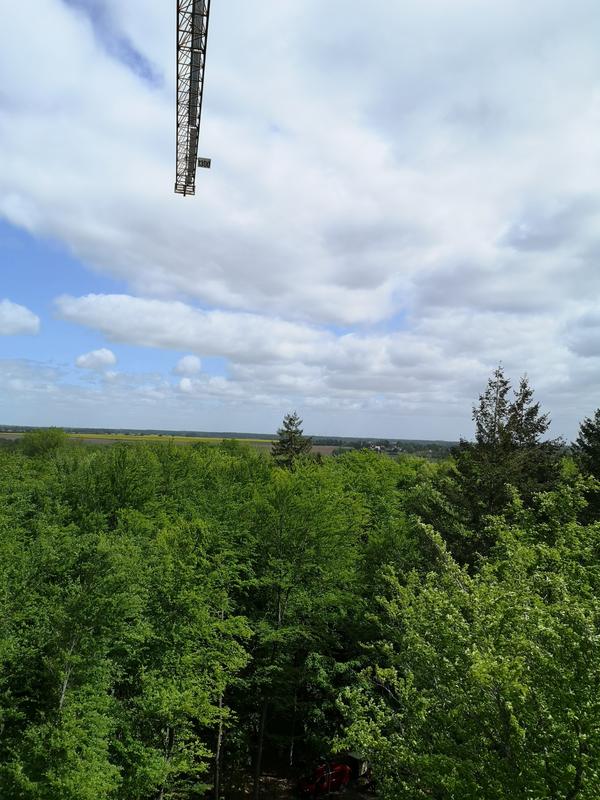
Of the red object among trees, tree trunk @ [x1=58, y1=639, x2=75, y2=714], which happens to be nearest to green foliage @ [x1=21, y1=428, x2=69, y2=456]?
the red object among trees

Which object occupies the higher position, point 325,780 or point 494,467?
point 494,467

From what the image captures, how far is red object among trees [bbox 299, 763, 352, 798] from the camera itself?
22.6 m

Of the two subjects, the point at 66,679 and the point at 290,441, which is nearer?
the point at 66,679

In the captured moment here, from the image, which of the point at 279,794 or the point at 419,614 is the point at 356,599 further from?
the point at 419,614

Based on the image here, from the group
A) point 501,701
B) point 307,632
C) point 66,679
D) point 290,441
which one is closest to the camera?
point 501,701

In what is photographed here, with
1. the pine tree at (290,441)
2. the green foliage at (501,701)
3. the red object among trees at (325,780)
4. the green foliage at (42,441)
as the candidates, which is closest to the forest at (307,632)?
the green foliage at (501,701)

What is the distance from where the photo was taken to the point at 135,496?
34.1m

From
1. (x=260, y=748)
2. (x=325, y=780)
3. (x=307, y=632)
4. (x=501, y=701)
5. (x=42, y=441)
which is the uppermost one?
(x=42, y=441)

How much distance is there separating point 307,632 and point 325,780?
6332 mm

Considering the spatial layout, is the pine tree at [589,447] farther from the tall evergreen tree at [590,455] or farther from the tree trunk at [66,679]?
the tree trunk at [66,679]

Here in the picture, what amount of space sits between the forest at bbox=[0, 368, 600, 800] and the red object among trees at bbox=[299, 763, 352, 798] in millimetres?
1349

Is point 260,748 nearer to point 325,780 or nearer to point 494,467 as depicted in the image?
point 325,780

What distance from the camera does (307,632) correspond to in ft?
79.5

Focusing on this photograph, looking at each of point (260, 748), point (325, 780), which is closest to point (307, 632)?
point (260, 748)
